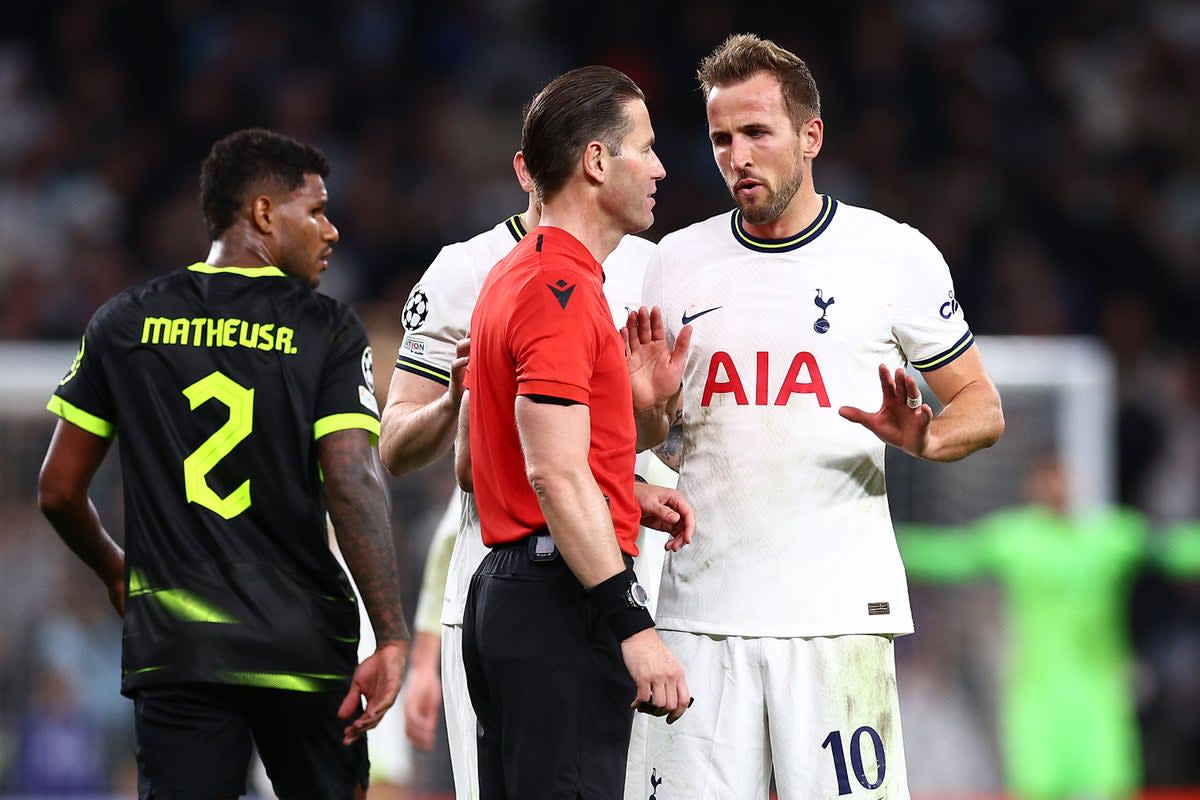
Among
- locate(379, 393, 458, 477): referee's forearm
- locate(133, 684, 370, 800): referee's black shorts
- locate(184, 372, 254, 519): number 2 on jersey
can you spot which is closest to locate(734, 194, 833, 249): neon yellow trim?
locate(379, 393, 458, 477): referee's forearm

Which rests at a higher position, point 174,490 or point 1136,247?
point 1136,247

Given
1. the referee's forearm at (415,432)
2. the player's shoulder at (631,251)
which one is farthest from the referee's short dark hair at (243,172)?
the player's shoulder at (631,251)

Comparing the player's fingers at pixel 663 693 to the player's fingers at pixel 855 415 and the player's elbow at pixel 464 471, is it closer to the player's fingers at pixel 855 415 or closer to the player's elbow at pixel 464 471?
the player's elbow at pixel 464 471

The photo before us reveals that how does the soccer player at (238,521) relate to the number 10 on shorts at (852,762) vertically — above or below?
above

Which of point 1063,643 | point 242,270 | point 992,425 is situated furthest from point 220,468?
point 1063,643

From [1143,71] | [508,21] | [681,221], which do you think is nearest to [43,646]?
[681,221]

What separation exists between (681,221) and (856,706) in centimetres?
816

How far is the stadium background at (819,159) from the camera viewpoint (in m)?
11.0

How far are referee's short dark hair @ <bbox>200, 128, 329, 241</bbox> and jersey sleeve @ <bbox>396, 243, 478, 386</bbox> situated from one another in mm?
454

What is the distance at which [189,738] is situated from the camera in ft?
13.6

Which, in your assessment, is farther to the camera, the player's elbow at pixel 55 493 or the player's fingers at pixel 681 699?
the player's elbow at pixel 55 493

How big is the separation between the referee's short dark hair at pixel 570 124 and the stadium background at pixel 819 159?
6506 millimetres

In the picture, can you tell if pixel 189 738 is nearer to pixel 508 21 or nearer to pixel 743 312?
pixel 743 312

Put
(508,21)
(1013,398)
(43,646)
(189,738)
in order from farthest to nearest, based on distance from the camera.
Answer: (508,21) → (1013,398) → (43,646) → (189,738)
